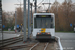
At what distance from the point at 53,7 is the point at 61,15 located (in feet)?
42.0

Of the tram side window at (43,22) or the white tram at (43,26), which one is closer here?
the white tram at (43,26)

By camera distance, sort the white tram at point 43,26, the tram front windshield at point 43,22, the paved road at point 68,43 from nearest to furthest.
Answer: the paved road at point 68,43
the white tram at point 43,26
the tram front windshield at point 43,22

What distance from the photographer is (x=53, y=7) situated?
273 feet

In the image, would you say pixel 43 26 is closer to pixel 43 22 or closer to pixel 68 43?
pixel 43 22

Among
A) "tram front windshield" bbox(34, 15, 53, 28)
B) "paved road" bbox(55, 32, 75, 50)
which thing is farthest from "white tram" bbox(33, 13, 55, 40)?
"paved road" bbox(55, 32, 75, 50)

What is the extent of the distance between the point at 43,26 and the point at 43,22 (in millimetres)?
466

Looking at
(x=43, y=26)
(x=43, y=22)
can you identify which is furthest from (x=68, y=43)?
(x=43, y=22)

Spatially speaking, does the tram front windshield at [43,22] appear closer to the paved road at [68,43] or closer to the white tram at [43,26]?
the white tram at [43,26]

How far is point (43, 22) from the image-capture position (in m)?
21.5

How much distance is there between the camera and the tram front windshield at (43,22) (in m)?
21.3

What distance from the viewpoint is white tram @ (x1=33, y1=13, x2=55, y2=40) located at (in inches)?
825

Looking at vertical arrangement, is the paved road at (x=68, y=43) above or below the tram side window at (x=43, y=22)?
below

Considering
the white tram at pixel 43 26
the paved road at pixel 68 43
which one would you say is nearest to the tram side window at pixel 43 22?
the white tram at pixel 43 26

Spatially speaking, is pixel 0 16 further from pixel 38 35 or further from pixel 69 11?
pixel 69 11
